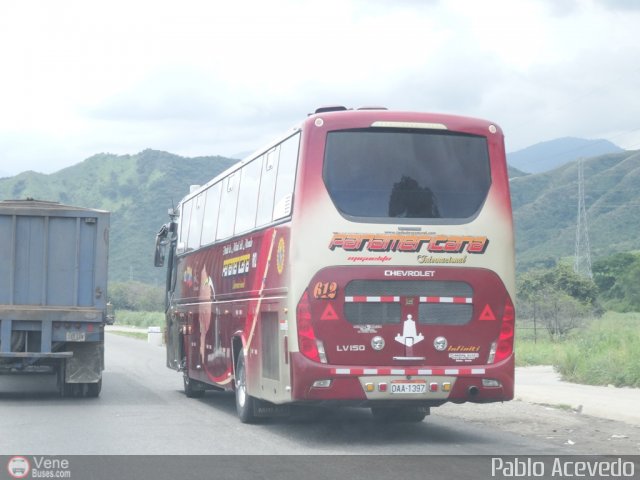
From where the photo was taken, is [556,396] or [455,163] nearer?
[455,163]

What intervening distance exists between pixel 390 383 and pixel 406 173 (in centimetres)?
238

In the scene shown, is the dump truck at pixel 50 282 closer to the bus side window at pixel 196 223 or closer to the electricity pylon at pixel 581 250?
the bus side window at pixel 196 223

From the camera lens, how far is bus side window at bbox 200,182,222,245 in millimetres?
18078

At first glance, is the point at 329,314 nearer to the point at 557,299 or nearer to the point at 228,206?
the point at 228,206

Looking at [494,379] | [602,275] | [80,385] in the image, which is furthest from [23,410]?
[602,275]

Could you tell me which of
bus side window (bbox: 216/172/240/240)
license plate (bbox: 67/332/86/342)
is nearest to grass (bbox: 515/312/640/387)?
bus side window (bbox: 216/172/240/240)

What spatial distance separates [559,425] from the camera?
14.8 meters

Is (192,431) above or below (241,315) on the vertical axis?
below

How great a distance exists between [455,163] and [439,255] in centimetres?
111

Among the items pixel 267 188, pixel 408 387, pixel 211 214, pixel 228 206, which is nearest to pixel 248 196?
pixel 267 188

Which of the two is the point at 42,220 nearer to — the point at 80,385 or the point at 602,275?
the point at 80,385

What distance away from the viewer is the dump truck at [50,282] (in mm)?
18156

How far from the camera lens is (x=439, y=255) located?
1274cm

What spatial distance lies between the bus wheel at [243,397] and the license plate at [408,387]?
2957 millimetres
